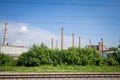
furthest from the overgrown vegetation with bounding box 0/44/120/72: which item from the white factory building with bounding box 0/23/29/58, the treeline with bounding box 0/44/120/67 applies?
the white factory building with bounding box 0/23/29/58

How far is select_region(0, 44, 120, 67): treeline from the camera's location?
3559cm

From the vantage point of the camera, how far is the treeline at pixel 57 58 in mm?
35594

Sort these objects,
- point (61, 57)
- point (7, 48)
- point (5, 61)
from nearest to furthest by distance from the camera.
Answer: point (5, 61) < point (61, 57) < point (7, 48)

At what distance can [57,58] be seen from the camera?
37.1 m

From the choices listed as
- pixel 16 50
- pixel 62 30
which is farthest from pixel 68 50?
pixel 16 50

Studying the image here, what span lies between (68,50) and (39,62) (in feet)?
22.0

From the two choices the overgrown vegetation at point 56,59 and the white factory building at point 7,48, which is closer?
the overgrown vegetation at point 56,59

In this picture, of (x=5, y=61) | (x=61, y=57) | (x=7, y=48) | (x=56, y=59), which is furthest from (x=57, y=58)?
(x=7, y=48)

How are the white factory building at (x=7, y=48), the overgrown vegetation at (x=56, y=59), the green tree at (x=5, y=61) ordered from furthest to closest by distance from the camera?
the white factory building at (x=7, y=48)
the green tree at (x=5, y=61)
the overgrown vegetation at (x=56, y=59)

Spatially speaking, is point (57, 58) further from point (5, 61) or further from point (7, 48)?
point (7, 48)

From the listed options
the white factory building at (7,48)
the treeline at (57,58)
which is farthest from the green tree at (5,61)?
the white factory building at (7,48)

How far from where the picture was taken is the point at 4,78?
56.3 ft

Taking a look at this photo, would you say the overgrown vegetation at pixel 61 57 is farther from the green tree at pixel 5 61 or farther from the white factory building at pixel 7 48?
the white factory building at pixel 7 48

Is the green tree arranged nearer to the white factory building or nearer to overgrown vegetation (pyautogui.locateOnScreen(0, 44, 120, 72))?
overgrown vegetation (pyautogui.locateOnScreen(0, 44, 120, 72))
